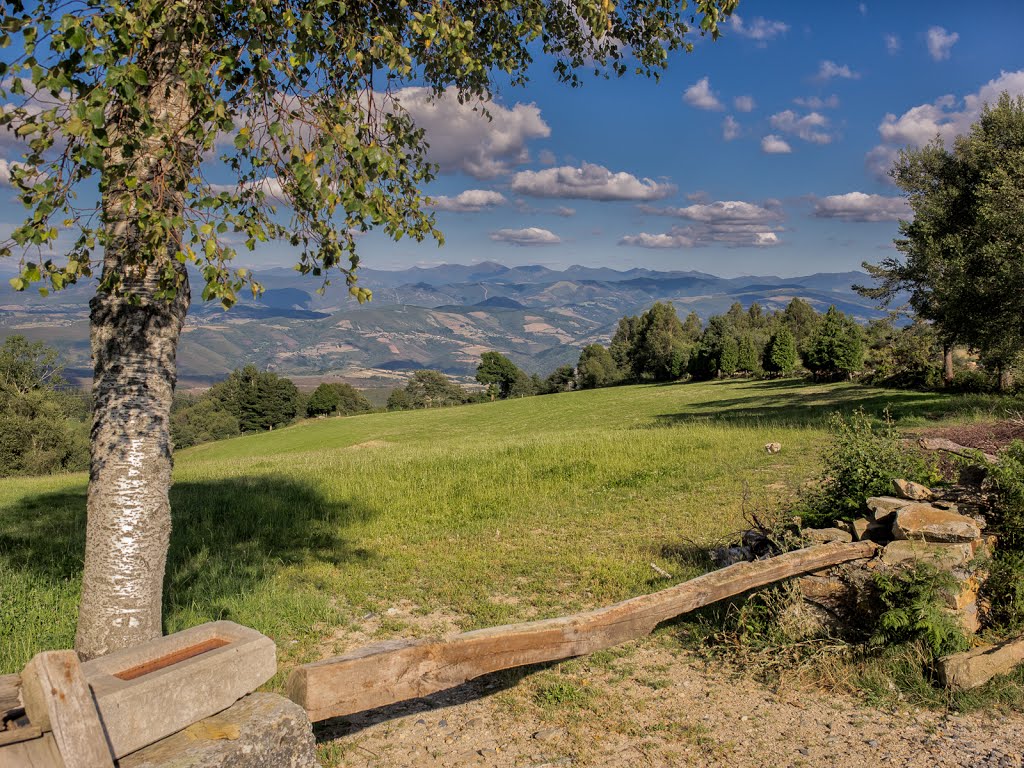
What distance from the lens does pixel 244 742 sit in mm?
2707

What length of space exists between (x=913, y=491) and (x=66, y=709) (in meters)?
8.22

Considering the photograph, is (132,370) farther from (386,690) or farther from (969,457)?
(969,457)

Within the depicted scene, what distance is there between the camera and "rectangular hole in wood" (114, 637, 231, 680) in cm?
284

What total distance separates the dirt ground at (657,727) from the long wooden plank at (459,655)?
1.07m

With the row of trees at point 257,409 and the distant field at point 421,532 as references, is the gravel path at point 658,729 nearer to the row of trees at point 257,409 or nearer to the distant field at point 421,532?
the distant field at point 421,532

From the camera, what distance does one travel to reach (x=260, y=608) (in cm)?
731

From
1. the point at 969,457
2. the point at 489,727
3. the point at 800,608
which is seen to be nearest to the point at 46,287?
the point at 489,727

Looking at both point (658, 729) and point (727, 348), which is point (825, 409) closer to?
point (658, 729)

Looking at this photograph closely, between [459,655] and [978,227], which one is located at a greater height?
[978,227]

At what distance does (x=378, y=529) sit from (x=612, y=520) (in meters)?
4.51

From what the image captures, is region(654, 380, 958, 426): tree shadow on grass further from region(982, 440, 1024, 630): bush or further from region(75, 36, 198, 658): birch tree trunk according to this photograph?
region(75, 36, 198, 658): birch tree trunk

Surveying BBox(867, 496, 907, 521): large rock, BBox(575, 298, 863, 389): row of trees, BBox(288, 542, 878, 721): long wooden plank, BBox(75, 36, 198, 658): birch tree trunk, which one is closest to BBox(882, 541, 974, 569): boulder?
BBox(867, 496, 907, 521): large rock

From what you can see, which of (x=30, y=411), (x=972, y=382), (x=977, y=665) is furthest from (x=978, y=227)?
(x=30, y=411)

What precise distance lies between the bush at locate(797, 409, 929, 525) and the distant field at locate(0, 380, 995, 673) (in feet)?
6.27
